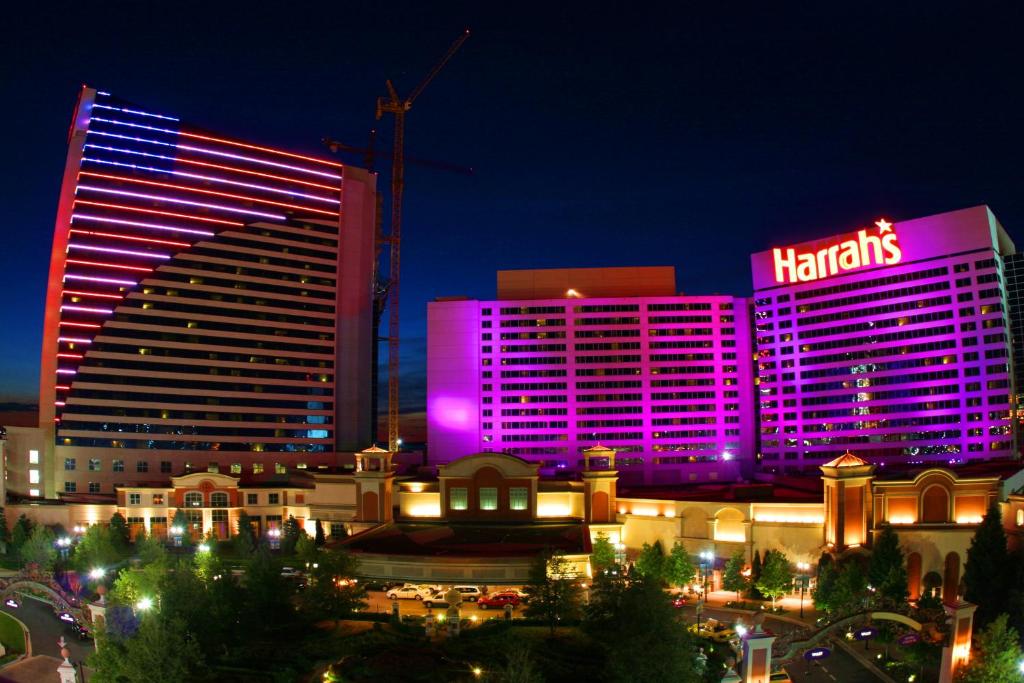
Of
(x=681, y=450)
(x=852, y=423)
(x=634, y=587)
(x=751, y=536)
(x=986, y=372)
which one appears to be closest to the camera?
(x=634, y=587)

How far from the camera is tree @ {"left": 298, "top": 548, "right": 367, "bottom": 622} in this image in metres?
62.9

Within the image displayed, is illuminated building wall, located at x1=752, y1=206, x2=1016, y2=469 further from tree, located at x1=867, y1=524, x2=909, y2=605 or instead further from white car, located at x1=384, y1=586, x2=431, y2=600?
white car, located at x1=384, y1=586, x2=431, y2=600

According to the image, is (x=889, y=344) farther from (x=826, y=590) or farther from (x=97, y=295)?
(x=97, y=295)

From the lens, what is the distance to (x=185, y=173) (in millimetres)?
136375

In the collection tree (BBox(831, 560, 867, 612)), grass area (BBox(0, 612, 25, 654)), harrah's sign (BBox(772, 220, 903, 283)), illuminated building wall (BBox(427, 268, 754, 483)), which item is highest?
harrah's sign (BBox(772, 220, 903, 283))

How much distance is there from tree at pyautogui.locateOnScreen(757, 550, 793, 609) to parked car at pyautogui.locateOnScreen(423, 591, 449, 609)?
84.3 feet

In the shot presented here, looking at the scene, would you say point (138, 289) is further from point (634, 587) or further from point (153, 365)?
point (634, 587)

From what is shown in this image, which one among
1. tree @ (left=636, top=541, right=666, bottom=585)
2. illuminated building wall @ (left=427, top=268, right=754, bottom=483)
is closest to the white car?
tree @ (left=636, top=541, right=666, bottom=585)

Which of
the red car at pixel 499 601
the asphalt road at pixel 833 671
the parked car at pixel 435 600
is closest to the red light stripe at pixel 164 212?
the parked car at pixel 435 600

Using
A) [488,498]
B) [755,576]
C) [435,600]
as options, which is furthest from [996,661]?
[488,498]

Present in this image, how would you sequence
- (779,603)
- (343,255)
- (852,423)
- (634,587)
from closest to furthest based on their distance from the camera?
(634,587) → (779,603) → (852,423) → (343,255)

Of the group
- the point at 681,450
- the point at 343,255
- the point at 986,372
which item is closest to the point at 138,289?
the point at 343,255

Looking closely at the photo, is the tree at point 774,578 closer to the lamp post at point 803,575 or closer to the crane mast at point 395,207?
Answer: the lamp post at point 803,575

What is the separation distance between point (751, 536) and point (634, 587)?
29507 mm
